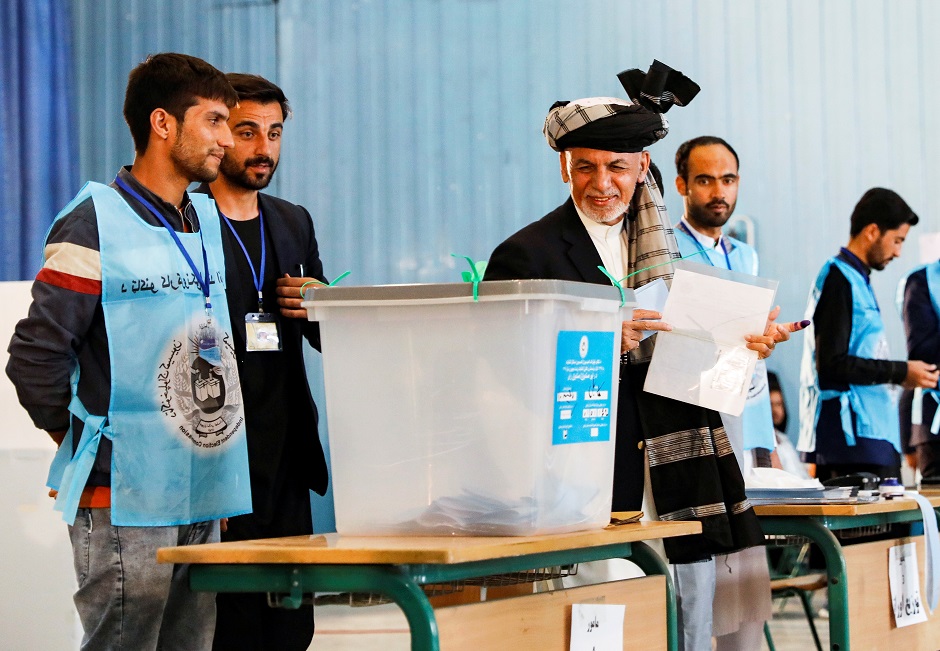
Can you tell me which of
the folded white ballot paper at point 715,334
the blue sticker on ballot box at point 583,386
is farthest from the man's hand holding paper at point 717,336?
the blue sticker on ballot box at point 583,386

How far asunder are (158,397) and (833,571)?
1400 mm

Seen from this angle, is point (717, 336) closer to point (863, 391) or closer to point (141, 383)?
point (141, 383)

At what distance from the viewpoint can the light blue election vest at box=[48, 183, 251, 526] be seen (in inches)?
70.1

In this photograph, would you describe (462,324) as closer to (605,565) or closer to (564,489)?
(564,489)

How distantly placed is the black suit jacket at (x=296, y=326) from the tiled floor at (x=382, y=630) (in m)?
1.91

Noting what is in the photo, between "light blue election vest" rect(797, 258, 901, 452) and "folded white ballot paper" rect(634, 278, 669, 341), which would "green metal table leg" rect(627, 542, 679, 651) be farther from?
"light blue election vest" rect(797, 258, 901, 452)

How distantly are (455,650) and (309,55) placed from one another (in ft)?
15.4

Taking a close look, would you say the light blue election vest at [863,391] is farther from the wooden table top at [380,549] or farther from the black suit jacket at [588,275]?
the wooden table top at [380,549]

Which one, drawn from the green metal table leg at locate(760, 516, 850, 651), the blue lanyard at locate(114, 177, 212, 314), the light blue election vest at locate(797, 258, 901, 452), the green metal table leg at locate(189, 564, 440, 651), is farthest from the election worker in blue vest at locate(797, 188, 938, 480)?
the green metal table leg at locate(189, 564, 440, 651)

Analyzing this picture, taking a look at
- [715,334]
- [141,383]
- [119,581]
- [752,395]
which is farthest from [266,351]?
[752,395]

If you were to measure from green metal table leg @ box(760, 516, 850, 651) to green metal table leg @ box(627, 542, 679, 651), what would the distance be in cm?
62

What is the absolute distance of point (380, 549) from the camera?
1.29 metres

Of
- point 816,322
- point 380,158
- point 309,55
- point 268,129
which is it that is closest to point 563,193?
point 380,158

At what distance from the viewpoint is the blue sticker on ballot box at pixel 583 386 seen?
1.49 meters
